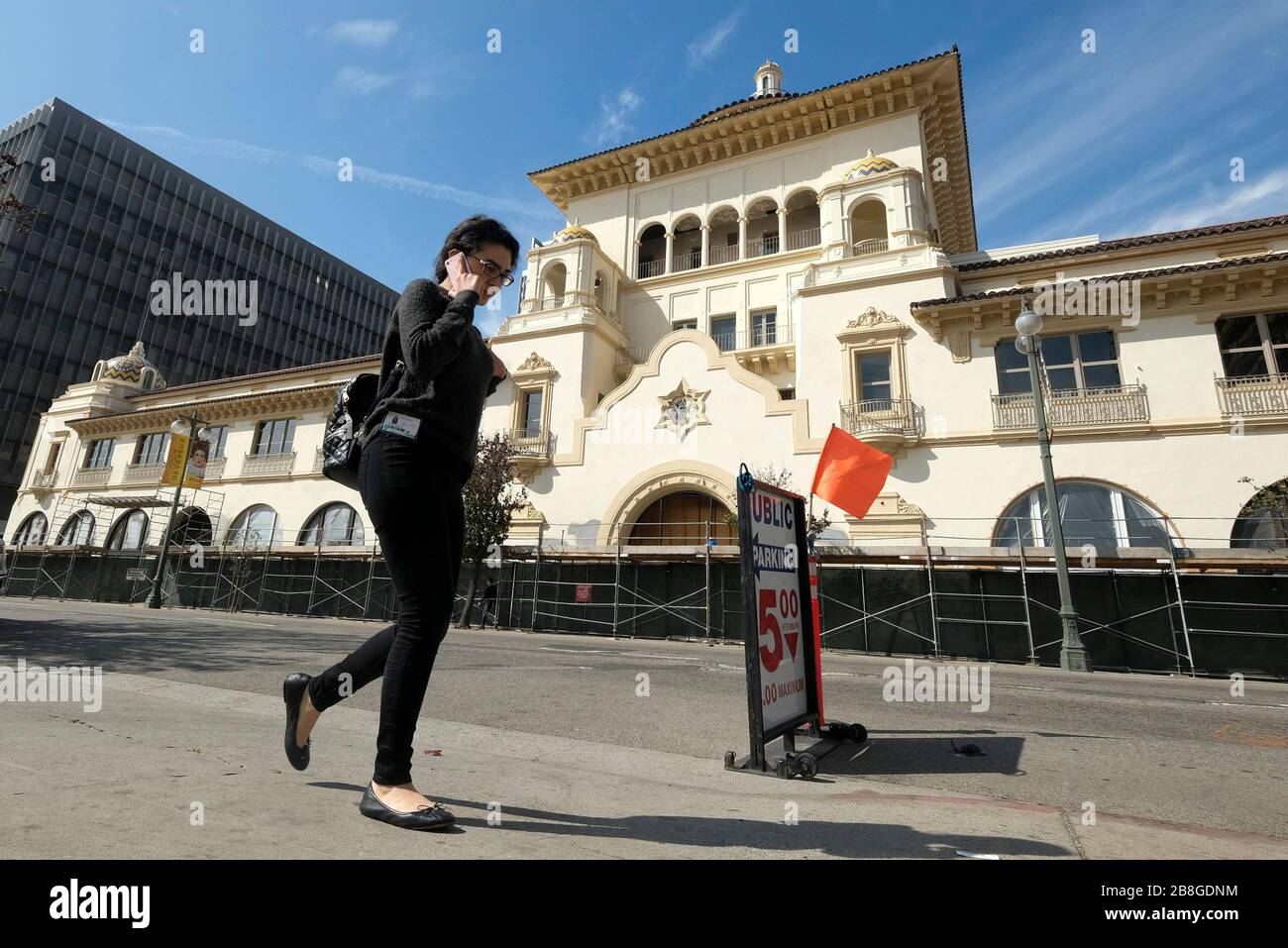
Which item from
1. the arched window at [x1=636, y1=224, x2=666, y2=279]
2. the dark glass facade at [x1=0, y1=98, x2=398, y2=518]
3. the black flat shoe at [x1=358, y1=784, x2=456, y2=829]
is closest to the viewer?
the black flat shoe at [x1=358, y1=784, x2=456, y2=829]

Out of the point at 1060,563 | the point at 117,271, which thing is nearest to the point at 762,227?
the point at 1060,563

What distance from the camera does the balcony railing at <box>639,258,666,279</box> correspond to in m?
29.5

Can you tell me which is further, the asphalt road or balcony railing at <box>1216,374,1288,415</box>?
balcony railing at <box>1216,374,1288,415</box>

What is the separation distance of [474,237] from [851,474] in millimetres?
16961

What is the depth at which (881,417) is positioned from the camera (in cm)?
1938

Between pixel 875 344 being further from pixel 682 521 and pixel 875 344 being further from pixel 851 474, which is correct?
pixel 682 521

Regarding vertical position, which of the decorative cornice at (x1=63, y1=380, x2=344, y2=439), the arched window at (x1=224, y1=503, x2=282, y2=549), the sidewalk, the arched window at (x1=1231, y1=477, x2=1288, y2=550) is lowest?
the sidewalk

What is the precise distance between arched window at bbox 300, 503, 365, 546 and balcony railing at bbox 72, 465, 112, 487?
16884 mm

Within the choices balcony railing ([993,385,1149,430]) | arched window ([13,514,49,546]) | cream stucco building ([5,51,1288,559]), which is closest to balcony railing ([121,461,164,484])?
cream stucco building ([5,51,1288,559])

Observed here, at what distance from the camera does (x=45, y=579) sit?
2977 centimetres

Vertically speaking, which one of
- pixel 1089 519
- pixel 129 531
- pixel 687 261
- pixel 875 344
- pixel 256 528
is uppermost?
pixel 687 261

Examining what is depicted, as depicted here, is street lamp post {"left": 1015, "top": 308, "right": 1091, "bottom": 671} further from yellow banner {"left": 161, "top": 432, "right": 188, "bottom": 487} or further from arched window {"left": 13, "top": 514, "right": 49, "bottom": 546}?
arched window {"left": 13, "top": 514, "right": 49, "bottom": 546}

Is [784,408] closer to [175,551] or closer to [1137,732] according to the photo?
[1137,732]

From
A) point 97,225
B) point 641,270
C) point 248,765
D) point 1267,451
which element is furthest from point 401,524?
point 97,225
